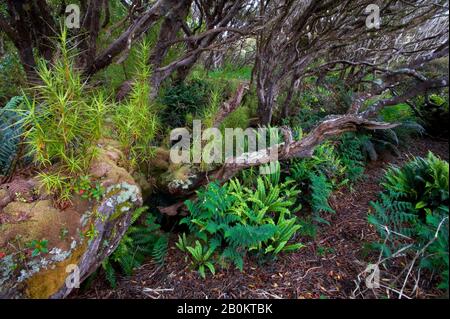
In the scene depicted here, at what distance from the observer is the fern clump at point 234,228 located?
256 cm

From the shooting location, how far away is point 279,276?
8.46 feet

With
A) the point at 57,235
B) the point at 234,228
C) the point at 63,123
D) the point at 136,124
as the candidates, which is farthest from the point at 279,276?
the point at 63,123

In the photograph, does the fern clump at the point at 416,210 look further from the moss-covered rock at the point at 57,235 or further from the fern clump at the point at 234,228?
the moss-covered rock at the point at 57,235

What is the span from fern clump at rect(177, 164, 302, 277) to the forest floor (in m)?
0.13

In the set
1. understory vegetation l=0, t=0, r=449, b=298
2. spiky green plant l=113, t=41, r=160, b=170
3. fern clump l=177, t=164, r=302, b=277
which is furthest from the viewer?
spiky green plant l=113, t=41, r=160, b=170

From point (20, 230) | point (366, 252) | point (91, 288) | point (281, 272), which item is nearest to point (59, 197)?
point (20, 230)

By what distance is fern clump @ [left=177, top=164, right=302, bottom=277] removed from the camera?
8.39ft

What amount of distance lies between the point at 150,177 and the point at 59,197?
1231 millimetres

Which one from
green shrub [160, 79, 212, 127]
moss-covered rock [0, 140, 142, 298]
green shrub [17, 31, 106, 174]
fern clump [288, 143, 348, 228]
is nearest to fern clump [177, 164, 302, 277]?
fern clump [288, 143, 348, 228]

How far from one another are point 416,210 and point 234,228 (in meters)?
1.91

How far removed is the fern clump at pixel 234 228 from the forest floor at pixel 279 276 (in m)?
0.13

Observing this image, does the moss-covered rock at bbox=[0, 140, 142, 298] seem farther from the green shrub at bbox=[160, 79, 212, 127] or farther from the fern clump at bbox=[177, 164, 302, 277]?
the green shrub at bbox=[160, 79, 212, 127]

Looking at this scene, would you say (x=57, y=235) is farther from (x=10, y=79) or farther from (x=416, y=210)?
(x=10, y=79)

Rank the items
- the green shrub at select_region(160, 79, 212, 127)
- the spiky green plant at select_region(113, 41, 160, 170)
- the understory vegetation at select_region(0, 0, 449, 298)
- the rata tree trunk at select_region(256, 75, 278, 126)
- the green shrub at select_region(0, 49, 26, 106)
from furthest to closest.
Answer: the green shrub at select_region(160, 79, 212, 127), the green shrub at select_region(0, 49, 26, 106), the rata tree trunk at select_region(256, 75, 278, 126), the spiky green plant at select_region(113, 41, 160, 170), the understory vegetation at select_region(0, 0, 449, 298)
